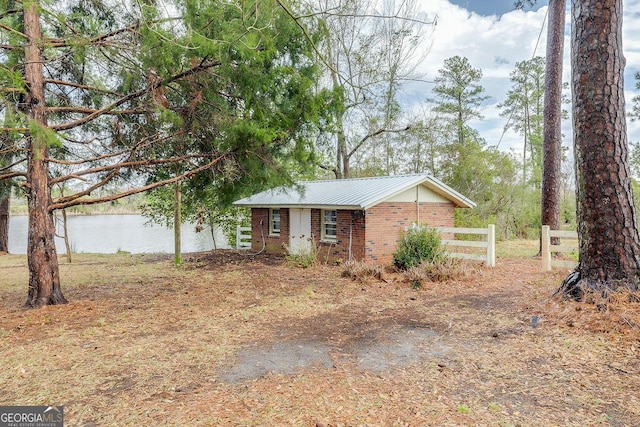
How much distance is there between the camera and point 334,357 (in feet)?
14.2

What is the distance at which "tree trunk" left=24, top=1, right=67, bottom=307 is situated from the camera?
6.15 meters

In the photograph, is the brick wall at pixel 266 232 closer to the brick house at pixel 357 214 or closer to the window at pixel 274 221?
the brick house at pixel 357 214

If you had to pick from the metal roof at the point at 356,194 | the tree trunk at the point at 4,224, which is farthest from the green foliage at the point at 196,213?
the tree trunk at the point at 4,224

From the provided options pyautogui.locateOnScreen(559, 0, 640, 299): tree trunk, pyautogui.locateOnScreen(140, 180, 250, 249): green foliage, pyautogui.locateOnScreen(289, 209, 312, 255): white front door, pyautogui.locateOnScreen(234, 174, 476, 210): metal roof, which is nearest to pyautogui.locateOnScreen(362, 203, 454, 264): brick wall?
pyautogui.locateOnScreen(234, 174, 476, 210): metal roof

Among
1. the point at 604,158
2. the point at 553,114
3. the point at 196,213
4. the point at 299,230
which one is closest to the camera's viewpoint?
the point at 604,158

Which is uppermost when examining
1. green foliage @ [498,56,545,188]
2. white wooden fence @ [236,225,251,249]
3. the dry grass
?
green foliage @ [498,56,545,188]

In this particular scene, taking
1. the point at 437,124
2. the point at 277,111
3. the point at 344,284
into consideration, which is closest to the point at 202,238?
the point at 437,124

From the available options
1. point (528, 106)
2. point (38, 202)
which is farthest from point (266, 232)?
point (528, 106)

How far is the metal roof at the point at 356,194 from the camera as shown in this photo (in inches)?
441

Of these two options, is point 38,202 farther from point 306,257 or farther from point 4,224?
point 4,224

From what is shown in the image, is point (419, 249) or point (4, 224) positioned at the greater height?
point (4, 224)

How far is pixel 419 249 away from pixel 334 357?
18.5 ft

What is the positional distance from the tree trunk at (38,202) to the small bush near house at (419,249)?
23.5 ft

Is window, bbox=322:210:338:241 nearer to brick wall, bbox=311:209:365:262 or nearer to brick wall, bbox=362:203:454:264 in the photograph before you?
brick wall, bbox=311:209:365:262
